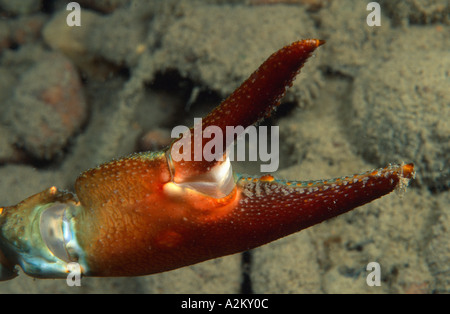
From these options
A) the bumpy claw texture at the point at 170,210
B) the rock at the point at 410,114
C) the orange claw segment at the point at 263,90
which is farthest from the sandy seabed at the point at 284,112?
the orange claw segment at the point at 263,90

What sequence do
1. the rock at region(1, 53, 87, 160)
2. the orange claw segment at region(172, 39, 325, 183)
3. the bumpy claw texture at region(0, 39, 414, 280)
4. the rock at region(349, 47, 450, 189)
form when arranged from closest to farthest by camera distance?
the orange claw segment at region(172, 39, 325, 183) → the bumpy claw texture at region(0, 39, 414, 280) → the rock at region(349, 47, 450, 189) → the rock at region(1, 53, 87, 160)

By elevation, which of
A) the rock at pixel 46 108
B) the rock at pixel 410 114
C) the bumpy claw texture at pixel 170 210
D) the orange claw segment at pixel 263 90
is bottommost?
the bumpy claw texture at pixel 170 210

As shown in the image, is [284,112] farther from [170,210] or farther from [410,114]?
[170,210]

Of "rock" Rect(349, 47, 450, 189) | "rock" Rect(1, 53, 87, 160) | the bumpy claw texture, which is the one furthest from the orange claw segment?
"rock" Rect(1, 53, 87, 160)

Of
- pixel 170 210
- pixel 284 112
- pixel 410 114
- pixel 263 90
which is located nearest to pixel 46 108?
pixel 284 112

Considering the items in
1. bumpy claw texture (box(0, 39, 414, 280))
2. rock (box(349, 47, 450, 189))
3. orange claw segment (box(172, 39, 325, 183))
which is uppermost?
rock (box(349, 47, 450, 189))

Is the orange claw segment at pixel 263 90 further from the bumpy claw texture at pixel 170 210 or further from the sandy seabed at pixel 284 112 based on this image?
the sandy seabed at pixel 284 112

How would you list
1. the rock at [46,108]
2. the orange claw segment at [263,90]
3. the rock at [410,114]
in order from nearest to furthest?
the orange claw segment at [263,90]
the rock at [410,114]
the rock at [46,108]

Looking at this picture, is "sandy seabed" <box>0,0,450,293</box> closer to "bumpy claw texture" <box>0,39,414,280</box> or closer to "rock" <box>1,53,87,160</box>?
"rock" <box>1,53,87,160</box>
